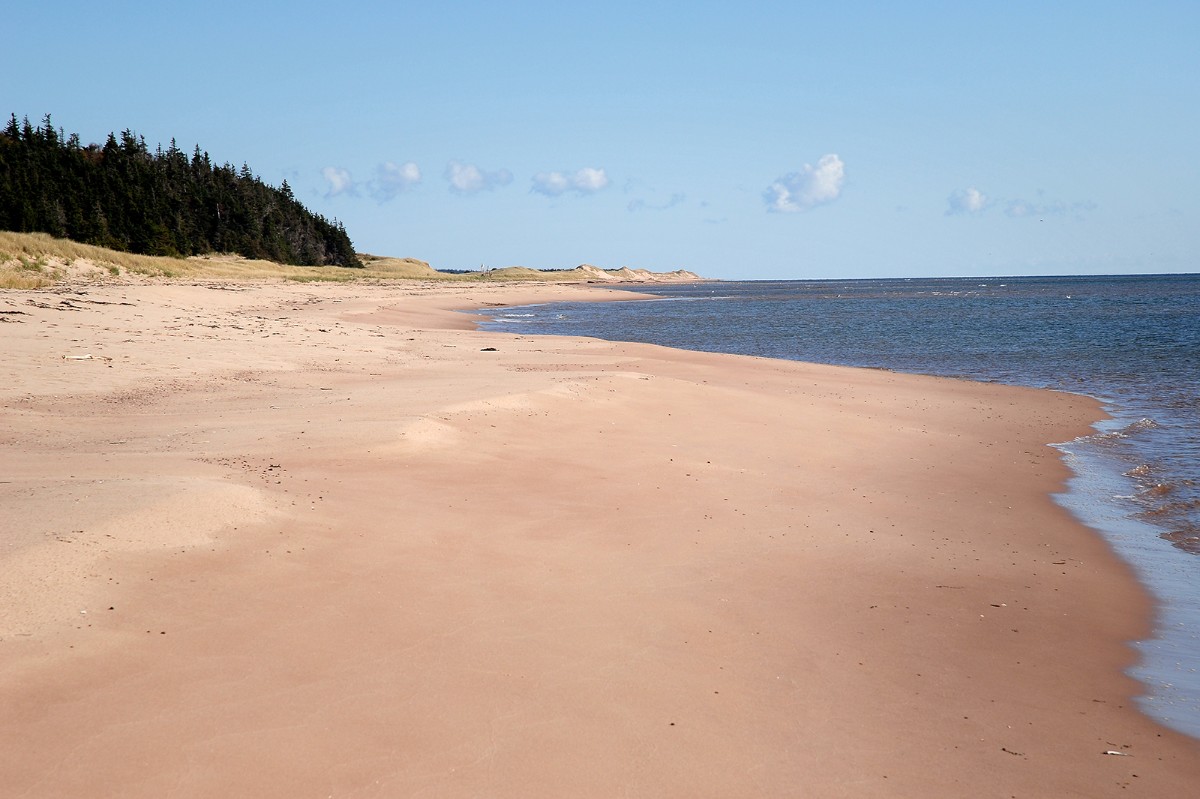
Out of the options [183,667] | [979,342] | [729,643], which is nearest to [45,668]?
[183,667]

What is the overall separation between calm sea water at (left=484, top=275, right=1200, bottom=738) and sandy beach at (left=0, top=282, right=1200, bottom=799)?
38 cm

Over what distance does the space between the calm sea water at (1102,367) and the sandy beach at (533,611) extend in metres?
0.38

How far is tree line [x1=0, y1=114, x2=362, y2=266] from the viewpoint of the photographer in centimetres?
5431

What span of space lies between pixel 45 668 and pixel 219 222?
246 ft

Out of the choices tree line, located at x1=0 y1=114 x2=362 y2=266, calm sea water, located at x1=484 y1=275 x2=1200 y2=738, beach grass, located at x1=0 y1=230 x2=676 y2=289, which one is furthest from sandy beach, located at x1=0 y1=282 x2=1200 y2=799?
tree line, located at x1=0 y1=114 x2=362 y2=266

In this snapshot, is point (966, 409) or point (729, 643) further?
point (966, 409)

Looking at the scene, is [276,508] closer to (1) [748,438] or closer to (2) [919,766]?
(2) [919,766]

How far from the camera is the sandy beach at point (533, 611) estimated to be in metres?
4.15

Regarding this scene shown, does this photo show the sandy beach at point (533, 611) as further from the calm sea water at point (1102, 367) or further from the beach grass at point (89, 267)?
the beach grass at point (89, 267)

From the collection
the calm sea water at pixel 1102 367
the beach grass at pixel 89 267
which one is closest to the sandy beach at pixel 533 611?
the calm sea water at pixel 1102 367

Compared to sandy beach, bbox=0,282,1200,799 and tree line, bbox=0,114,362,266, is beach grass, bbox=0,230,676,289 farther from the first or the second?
sandy beach, bbox=0,282,1200,799

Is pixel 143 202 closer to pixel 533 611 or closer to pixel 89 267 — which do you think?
pixel 89 267

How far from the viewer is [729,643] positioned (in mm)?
5641

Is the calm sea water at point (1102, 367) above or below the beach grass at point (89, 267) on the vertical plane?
below
